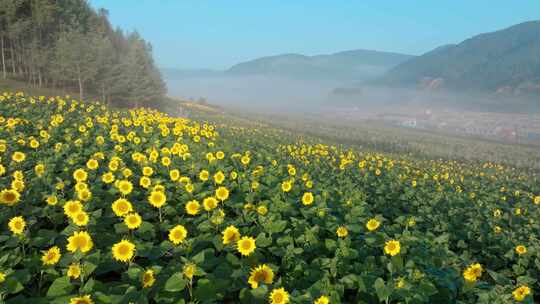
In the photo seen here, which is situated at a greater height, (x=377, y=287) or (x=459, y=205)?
(x=377, y=287)

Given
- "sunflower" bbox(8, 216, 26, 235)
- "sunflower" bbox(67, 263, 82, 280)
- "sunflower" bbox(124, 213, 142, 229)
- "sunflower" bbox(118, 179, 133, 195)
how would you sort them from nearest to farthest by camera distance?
"sunflower" bbox(67, 263, 82, 280), "sunflower" bbox(8, 216, 26, 235), "sunflower" bbox(124, 213, 142, 229), "sunflower" bbox(118, 179, 133, 195)

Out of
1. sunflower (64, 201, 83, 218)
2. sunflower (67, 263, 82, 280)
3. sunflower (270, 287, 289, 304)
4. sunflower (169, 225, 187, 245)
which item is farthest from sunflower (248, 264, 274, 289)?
sunflower (64, 201, 83, 218)

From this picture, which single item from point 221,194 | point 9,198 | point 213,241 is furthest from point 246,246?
point 9,198

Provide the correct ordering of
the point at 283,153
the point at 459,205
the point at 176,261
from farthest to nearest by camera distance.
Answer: the point at 283,153 → the point at 459,205 → the point at 176,261

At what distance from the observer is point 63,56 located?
40.0 m

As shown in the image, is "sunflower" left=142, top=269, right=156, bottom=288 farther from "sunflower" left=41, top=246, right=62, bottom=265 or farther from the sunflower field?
"sunflower" left=41, top=246, right=62, bottom=265

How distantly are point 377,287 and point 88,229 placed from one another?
3.26 m

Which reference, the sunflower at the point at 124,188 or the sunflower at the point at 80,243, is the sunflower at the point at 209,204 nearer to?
the sunflower at the point at 124,188

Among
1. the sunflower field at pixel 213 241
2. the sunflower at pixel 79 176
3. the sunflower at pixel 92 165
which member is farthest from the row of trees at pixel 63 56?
the sunflower at pixel 79 176

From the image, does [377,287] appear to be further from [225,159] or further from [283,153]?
[283,153]

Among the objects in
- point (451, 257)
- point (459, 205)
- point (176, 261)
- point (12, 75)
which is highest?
point (12, 75)

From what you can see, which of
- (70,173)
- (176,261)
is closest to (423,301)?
(176,261)

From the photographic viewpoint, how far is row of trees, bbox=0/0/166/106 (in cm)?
4053

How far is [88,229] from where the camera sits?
4.25 meters
